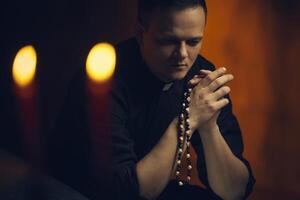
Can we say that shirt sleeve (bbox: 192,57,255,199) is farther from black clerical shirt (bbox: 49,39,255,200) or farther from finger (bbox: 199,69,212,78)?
finger (bbox: 199,69,212,78)

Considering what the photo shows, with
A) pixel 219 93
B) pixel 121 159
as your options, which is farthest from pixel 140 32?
pixel 121 159

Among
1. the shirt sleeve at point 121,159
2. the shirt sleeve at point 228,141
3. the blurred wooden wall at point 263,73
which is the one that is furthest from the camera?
the blurred wooden wall at point 263,73

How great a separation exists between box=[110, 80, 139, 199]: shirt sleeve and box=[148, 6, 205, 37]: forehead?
29 cm

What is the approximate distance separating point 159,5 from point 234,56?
826mm

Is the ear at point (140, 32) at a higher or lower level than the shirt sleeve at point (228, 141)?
higher

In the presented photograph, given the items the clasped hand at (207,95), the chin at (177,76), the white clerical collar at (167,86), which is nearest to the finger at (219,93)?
the clasped hand at (207,95)

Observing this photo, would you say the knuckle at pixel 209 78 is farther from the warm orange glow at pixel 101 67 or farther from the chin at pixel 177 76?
the warm orange glow at pixel 101 67

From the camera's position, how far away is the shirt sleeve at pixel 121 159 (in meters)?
1.68

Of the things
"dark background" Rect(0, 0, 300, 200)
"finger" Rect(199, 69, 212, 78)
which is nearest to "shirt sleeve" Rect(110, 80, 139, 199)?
"finger" Rect(199, 69, 212, 78)

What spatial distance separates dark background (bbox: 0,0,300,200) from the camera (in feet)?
8.00

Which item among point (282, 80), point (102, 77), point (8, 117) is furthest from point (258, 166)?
point (102, 77)

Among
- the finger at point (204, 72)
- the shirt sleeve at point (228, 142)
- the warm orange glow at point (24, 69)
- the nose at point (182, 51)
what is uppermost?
the warm orange glow at point (24, 69)

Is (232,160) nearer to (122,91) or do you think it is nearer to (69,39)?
(122,91)

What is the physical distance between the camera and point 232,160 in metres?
1.85
